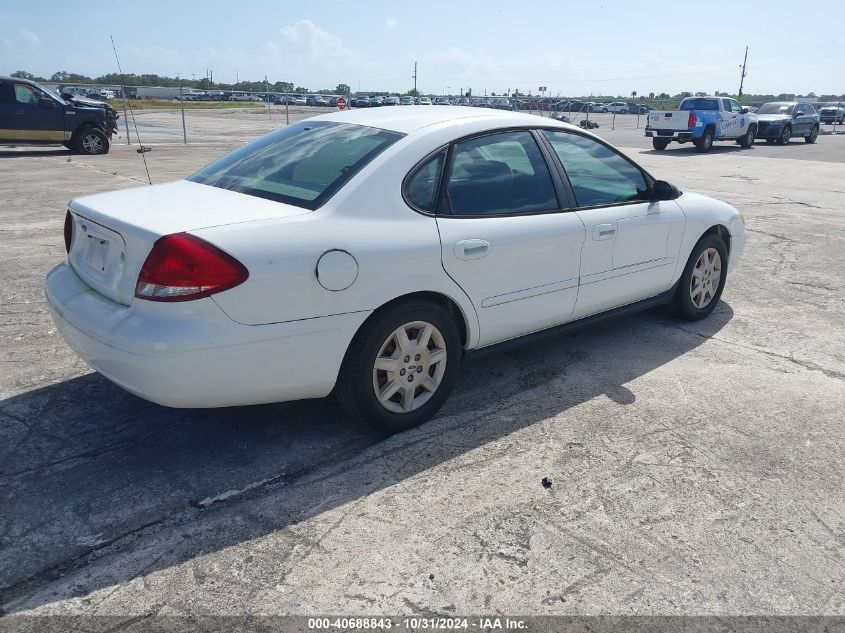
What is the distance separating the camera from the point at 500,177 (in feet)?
13.2

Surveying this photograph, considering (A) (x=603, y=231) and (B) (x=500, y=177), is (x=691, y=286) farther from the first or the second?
(B) (x=500, y=177)

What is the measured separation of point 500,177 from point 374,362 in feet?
4.31

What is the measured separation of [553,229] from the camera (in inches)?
162

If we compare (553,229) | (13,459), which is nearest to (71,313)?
(13,459)

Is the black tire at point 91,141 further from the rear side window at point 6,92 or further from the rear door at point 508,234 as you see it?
the rear door at point 508,234

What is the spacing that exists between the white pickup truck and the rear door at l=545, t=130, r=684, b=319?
1943 cm

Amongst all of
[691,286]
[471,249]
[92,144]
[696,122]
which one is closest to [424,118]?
[471,249]

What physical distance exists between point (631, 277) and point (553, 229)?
0.89m

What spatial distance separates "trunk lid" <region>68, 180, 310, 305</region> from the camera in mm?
3102

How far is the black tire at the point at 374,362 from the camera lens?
3.41m

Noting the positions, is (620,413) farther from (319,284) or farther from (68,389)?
(68,389)

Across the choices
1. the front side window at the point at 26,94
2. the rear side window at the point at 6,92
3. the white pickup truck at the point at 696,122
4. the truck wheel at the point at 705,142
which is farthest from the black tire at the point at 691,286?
the truck wheel at the point at 705,142

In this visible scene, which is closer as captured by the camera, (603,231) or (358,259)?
(358,259)

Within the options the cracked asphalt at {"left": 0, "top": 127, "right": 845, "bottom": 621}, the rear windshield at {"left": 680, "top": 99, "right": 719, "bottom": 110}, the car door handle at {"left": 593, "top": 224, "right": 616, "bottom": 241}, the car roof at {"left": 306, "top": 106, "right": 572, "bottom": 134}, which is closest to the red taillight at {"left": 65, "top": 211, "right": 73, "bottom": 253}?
the cracked asphalt at {"left": 0, "top": 127, "right": 845, "bottom": 621}
